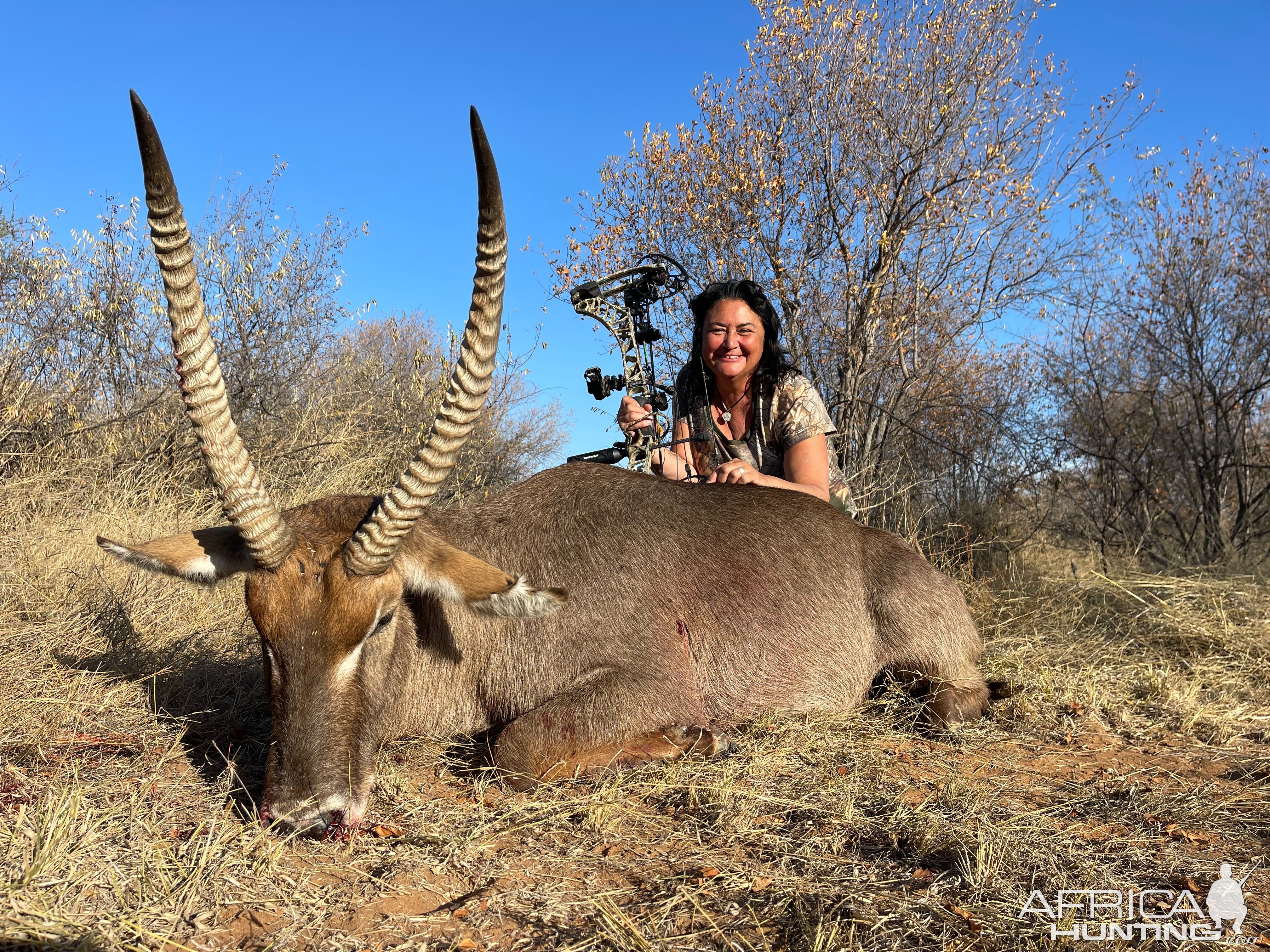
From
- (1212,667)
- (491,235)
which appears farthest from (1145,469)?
(491,235)

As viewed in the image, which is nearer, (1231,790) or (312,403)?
(1231,790)

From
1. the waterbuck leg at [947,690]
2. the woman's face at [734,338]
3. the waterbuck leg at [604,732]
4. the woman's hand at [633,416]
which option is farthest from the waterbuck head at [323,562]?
the woman's face at [734,338]

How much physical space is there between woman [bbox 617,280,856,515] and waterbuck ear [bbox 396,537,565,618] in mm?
2575

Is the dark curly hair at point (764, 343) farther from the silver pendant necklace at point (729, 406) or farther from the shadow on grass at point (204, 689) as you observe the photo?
the shadow on grass at point (204, 689)

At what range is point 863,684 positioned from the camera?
4.78 meters

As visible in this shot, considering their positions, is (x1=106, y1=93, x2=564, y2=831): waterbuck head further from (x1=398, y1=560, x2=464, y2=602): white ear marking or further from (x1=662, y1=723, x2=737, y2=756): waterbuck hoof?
(x1=662, y1=723, x2=737, y2=756): waterbuck hoof

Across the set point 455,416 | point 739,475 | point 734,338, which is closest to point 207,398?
point 455,416

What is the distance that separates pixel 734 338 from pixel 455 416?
11.2 feet

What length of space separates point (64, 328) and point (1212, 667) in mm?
11506

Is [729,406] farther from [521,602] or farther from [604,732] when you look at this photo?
[521,602]

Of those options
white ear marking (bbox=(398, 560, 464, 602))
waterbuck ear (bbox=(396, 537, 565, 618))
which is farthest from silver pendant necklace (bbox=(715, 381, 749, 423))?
white ear marking (bbox=(398, 560, 464, 602))

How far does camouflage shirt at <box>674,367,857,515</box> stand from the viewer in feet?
20.6

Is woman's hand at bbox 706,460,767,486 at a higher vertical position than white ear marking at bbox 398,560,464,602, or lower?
higher

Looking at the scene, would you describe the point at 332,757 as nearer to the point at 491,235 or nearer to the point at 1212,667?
the point at 491,235
